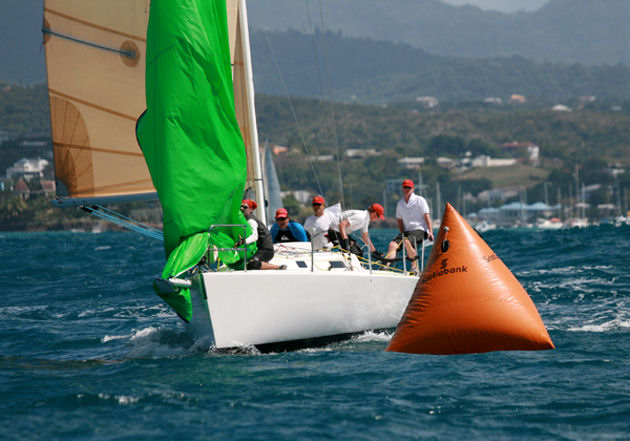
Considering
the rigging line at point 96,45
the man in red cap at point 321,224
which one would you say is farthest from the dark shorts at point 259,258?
the rigging line at point 96,45

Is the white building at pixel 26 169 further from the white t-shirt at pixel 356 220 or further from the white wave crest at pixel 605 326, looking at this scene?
the white wave crest at pixel 605 326

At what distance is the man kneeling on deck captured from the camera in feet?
30.2

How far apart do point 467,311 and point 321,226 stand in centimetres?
275

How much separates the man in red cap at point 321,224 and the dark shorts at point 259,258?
1.16 m

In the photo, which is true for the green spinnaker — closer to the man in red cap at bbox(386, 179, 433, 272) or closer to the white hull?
the white hull

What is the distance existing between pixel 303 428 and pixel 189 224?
10.1 ft

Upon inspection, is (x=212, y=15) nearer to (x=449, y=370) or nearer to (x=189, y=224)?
(x=189, y=224)

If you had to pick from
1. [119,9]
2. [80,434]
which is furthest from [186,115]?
[80,434]

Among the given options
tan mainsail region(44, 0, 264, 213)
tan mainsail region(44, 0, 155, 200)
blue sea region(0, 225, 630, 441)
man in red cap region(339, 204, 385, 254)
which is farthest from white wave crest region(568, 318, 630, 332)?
tan mainsail region(44, 0, 155, 200)

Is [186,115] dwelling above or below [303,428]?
above

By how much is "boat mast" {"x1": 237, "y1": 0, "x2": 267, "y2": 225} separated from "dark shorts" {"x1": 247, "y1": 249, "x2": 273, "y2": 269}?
3.12 feet

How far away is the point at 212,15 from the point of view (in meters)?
9.20

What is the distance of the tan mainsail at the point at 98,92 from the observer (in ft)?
36.3

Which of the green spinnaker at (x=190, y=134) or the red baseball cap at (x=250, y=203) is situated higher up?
the green spinnaker at (x=190, y=134)
